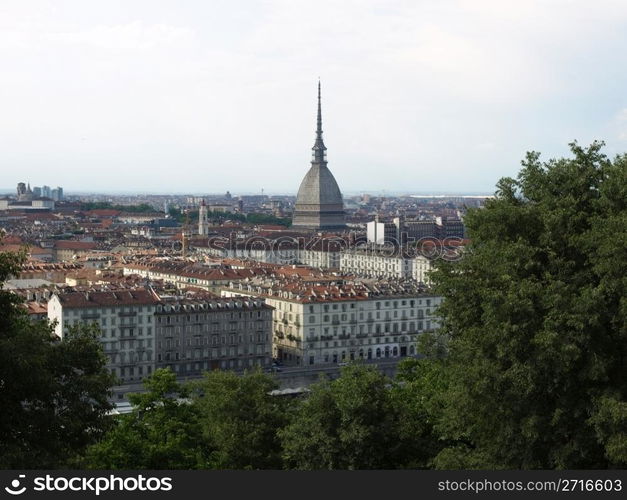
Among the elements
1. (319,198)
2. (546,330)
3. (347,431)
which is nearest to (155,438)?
(347,431)

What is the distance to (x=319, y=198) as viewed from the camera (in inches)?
5984

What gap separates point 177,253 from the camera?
9681 cm

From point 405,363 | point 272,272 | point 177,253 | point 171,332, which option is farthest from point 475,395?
point 177,253

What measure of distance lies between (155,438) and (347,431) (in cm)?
475

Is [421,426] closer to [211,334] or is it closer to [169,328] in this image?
[169,328]

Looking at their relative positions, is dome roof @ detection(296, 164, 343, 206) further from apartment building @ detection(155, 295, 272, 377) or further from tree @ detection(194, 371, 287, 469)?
tree @ detection(194, 371, 287, 469)

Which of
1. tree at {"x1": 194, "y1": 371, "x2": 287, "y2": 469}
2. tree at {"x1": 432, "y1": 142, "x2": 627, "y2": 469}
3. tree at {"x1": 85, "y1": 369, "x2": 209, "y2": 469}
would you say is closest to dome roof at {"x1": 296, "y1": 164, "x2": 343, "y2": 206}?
tree at {"x1": 194, "y1": 371, "x2": 287, "y2": 469}

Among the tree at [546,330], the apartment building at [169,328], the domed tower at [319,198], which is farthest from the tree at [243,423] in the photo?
the domed tower at [319,198]

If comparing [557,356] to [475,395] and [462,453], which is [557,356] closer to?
[475,395]

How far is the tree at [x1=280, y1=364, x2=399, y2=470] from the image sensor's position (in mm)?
20281

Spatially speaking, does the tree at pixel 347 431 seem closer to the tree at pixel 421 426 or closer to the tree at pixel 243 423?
the tree at pixel 421 426

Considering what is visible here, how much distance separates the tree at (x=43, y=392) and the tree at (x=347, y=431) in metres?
5.44

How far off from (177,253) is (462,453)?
79.3 metres

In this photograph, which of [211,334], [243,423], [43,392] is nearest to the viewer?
[43,392]
